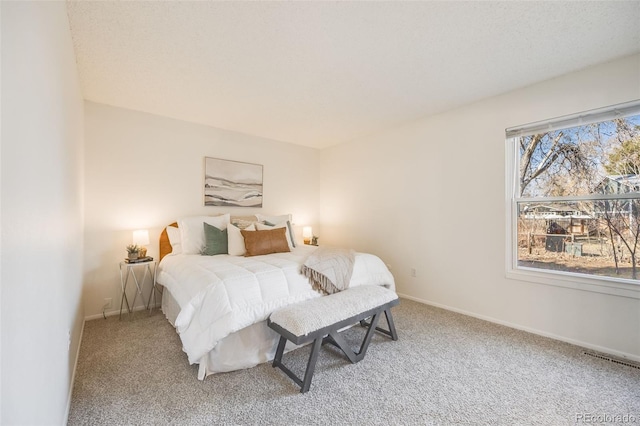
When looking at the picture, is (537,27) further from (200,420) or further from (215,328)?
(200,420)

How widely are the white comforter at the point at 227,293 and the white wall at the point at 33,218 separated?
0.69m

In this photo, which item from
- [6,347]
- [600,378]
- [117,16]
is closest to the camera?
[6,347]

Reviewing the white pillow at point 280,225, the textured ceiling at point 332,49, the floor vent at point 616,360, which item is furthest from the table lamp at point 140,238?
the floor vent at point 616,360

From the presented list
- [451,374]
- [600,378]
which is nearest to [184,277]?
[451,374]

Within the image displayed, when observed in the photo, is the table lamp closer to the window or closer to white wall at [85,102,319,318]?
white wall at [85,102,319,318]

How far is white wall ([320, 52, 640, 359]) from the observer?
2299 millimetres

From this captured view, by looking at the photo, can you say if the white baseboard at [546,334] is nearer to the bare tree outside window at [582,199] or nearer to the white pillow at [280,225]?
the bare tree outside window at [582,199]

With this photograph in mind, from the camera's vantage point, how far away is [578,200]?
2486 mm

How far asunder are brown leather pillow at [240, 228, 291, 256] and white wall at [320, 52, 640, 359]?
5.14 feet

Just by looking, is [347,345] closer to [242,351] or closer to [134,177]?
[242,351]

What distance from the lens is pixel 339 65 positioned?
230 cm

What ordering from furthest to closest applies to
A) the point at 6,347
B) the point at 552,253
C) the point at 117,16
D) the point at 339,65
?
1. the point at 552,253
2. the point at 339,65
3. the point at 117,16
4. the point at 6,347

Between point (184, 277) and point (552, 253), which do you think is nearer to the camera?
point (184, 277)

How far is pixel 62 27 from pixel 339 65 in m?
1.85
